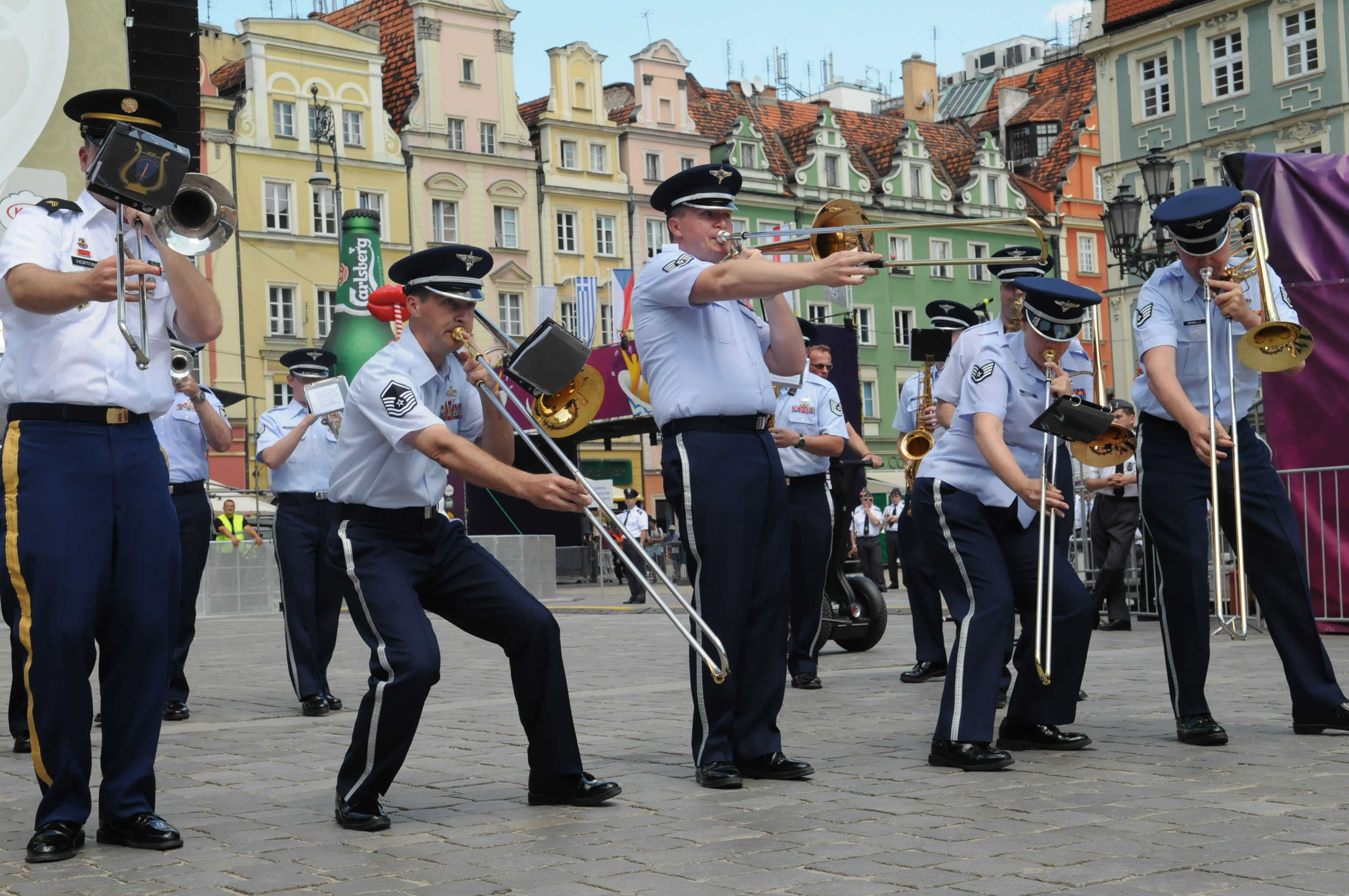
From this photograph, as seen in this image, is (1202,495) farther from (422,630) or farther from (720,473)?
(422,630)

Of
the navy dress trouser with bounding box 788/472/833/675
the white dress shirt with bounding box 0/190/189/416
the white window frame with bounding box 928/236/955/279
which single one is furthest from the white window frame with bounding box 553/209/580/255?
the white dress shirt with bounding box 0/190/189/416

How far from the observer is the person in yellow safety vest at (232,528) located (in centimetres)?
2458

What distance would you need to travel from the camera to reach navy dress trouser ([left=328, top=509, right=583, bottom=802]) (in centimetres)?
548

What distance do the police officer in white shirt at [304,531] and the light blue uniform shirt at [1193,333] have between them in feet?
15.2

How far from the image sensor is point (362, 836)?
5289mm

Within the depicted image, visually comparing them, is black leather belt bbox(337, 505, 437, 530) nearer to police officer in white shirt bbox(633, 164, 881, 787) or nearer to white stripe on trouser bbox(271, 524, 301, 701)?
police officer in white shirt bbox(633, 164, 881, 787)

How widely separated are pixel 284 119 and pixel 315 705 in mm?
41168

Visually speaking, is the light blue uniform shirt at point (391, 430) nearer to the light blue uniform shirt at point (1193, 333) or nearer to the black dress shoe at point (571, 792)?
the black dress shoe at point (571, 792)

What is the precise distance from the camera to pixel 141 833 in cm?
517

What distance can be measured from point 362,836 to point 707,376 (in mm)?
2063

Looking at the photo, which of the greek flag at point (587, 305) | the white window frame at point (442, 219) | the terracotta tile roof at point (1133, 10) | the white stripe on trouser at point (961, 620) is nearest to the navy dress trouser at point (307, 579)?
the white stripe on trouser at point (961, 620)

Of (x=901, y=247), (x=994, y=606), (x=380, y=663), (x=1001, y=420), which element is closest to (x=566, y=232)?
(x=901, y=247)

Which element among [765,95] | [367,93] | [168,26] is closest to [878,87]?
[765,95]

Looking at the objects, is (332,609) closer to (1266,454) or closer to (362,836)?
(362,836)
